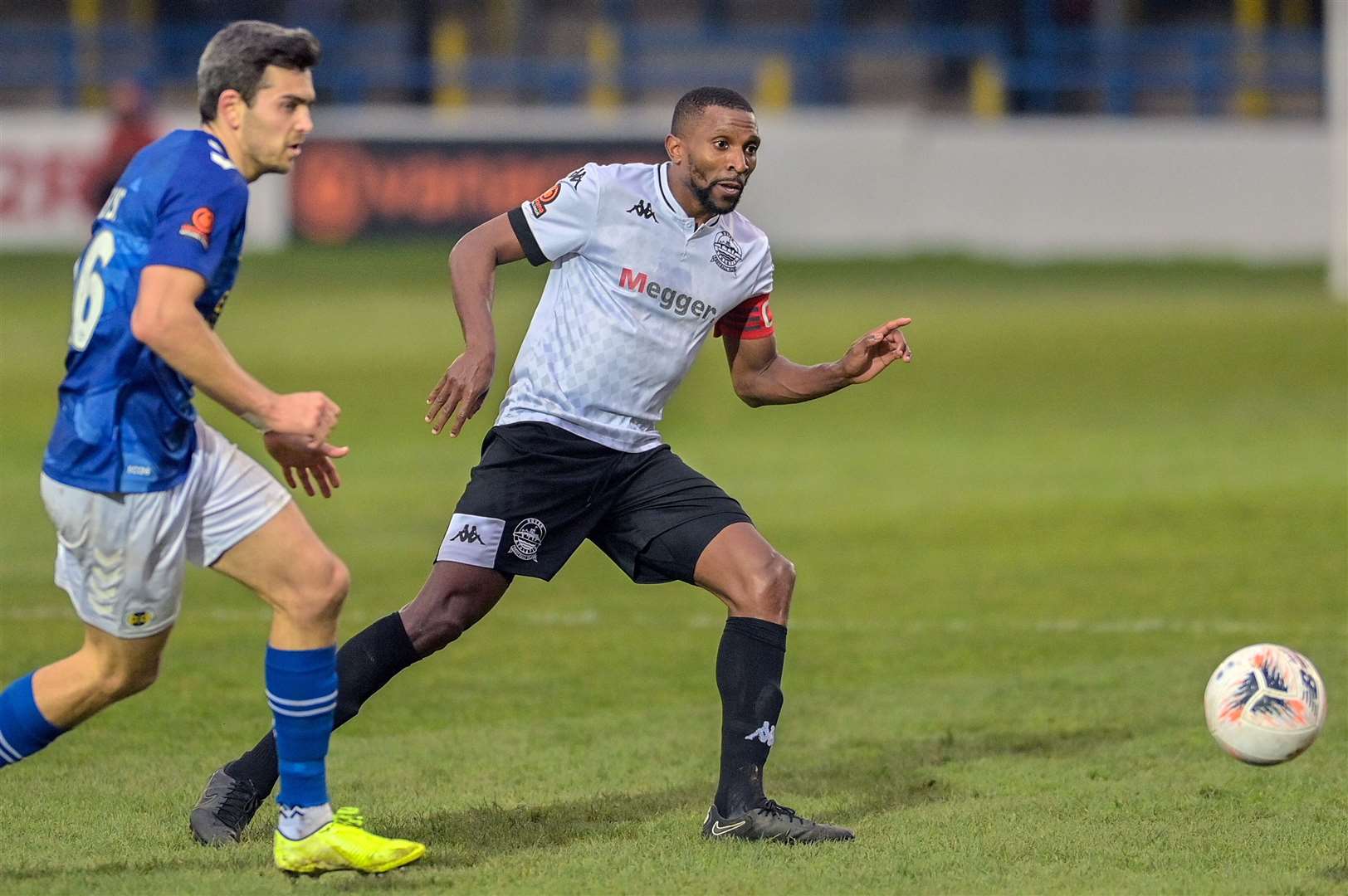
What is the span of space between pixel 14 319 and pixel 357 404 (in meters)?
7.40

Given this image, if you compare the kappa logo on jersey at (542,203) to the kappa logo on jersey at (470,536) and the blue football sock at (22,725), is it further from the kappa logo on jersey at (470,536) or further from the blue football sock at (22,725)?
the blue football sock at (22,725)

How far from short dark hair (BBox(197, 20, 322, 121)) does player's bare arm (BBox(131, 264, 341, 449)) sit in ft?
1.64

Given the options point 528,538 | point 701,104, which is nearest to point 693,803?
point 528,538

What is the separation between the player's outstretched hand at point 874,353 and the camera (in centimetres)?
579

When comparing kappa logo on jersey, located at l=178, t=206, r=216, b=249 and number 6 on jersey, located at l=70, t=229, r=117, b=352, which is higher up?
kappa logo on jersey, located at l=178, t=206, r=216, b=249

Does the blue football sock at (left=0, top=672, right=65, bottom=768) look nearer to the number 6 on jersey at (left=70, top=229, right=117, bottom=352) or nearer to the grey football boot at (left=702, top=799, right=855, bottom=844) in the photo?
the number 6 on jersey at (left=70, top=229, right=117, bottom=352)

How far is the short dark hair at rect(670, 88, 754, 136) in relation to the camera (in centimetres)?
571

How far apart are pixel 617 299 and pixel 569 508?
64 centimetres

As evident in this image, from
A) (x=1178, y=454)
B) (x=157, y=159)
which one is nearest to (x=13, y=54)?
(x=1178, y=454)

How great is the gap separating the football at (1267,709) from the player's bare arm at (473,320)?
2.30m

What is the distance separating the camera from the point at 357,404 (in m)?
16.6

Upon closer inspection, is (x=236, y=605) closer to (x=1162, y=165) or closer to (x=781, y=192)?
(x=781, y=192)

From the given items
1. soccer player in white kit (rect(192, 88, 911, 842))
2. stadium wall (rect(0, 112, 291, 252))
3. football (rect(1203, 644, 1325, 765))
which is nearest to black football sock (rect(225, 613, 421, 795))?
soccer player in white kit (rect(192, 88, 911, 842))

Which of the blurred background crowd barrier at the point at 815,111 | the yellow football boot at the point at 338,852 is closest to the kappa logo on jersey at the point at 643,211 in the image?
the yellow football boot at the point at 338,852
